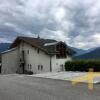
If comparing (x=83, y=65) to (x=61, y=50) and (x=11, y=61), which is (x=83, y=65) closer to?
(x=61, y=50)

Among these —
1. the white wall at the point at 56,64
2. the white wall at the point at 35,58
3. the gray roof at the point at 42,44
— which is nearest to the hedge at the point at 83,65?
the white wall at the point at 56,64

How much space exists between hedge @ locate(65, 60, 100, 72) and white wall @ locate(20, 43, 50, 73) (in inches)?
208

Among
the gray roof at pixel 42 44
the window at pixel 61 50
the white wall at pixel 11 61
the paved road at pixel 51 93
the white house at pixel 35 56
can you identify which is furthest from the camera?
the white wall at pixel 11 61

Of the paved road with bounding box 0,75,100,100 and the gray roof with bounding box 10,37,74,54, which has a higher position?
the gray roof with bounding box 10,37,74,54

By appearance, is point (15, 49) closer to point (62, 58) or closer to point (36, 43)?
point (36, 43)

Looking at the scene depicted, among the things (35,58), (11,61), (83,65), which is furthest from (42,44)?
(83,65)

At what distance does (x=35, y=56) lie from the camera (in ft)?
143

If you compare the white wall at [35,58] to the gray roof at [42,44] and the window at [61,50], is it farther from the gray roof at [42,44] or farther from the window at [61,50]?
the window at [61,50]

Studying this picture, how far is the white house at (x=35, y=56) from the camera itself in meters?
40.9

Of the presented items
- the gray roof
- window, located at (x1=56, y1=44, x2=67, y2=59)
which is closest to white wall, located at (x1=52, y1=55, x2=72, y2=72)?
window, located at (x1=56, y1=44, x2=67, y2=59)

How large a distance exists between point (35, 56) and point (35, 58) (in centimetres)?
36

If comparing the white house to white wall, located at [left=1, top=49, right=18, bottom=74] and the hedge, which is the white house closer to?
white wall, located at [left=1, top=49, right=18, bottom=74]

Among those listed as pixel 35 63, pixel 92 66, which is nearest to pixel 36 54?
pixel 35 63

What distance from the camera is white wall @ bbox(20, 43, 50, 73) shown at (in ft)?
135
